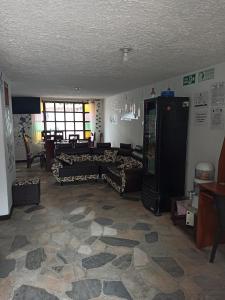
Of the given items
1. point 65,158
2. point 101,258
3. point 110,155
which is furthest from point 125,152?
point 101,258

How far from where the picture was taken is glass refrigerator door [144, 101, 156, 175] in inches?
148

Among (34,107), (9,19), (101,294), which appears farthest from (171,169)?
(34,107)

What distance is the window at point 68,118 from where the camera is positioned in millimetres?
8906

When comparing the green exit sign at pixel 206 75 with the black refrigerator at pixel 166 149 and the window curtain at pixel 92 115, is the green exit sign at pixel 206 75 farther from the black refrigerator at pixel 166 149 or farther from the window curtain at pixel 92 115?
the window curtain at pixel 92 115

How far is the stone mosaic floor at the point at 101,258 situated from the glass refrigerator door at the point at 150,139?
2.50 feet

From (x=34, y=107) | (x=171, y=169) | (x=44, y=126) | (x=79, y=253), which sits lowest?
(x=79, y=253)

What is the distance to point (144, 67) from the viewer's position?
11.1 ft

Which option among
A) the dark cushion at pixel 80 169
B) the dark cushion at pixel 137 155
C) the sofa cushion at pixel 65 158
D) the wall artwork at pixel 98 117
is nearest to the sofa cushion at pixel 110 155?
the dark cushion at pixel 80 169

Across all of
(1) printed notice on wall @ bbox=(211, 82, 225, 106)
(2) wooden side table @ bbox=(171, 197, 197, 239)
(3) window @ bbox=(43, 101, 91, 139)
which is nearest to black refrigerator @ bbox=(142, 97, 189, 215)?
(2) wooden side table @ bbox=(171, 197, 197, 239)

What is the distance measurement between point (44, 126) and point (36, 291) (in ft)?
24.3

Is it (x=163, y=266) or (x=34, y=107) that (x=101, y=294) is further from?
(x=34, y=107)

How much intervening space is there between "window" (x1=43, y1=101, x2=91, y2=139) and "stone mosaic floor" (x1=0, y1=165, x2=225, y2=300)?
547 cm

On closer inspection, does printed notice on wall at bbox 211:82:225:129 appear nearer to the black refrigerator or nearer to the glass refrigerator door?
the black refrigerator

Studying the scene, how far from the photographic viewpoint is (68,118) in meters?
9.25
